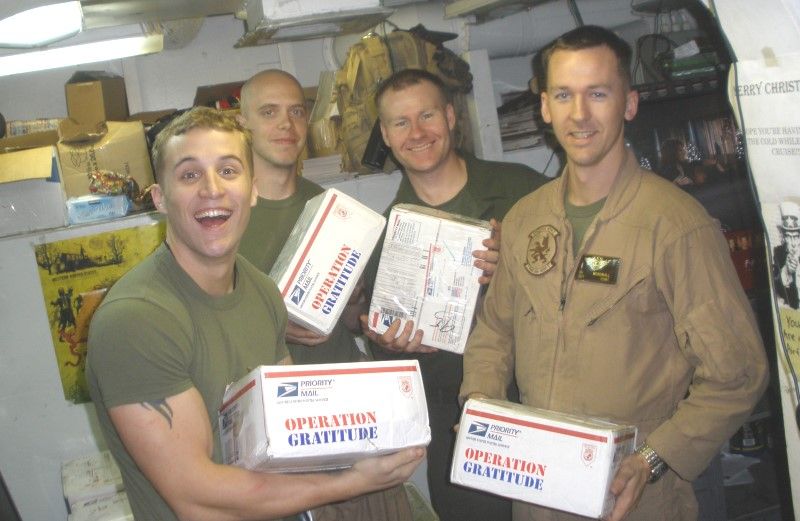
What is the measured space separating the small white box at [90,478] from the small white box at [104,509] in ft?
0.07

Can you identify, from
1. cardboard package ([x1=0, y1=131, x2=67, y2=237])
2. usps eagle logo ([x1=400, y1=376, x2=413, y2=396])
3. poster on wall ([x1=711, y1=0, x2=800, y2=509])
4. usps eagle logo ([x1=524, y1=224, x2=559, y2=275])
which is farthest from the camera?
cardboard package ([x1=0, y1=131, x2=67, y2=237])

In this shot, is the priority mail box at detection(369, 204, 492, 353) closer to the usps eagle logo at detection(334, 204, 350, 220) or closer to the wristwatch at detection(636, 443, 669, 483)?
the usps eagle logo at detection(334, 204, 350, 220)

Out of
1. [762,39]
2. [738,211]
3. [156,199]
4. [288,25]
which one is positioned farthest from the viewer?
[738,211]

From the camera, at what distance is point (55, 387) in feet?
11.4

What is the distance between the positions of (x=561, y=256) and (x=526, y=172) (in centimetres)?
82

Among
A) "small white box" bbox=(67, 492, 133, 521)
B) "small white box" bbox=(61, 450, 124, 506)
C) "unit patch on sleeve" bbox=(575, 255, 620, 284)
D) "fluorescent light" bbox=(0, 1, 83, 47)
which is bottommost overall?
"small white box" bbox=(67, 492, 133, 521)

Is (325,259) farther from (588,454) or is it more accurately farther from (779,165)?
(779,165)

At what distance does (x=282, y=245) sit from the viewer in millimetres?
2787

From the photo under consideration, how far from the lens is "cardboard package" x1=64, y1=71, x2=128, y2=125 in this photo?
384cm

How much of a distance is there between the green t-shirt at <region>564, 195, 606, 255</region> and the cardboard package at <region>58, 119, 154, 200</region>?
212 cm

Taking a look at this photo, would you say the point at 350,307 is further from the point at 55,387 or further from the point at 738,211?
the point at 738,211

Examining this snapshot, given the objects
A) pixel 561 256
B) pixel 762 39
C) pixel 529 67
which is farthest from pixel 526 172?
pixel 529 67

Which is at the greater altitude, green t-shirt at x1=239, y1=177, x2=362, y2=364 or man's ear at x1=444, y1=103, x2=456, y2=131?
man's ear at x1=444, y1=103, x2=456, y2=131

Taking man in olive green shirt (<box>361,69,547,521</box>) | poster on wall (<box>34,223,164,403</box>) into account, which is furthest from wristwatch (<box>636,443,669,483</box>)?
poster on wall (<box>34,223,164,403</box>)
